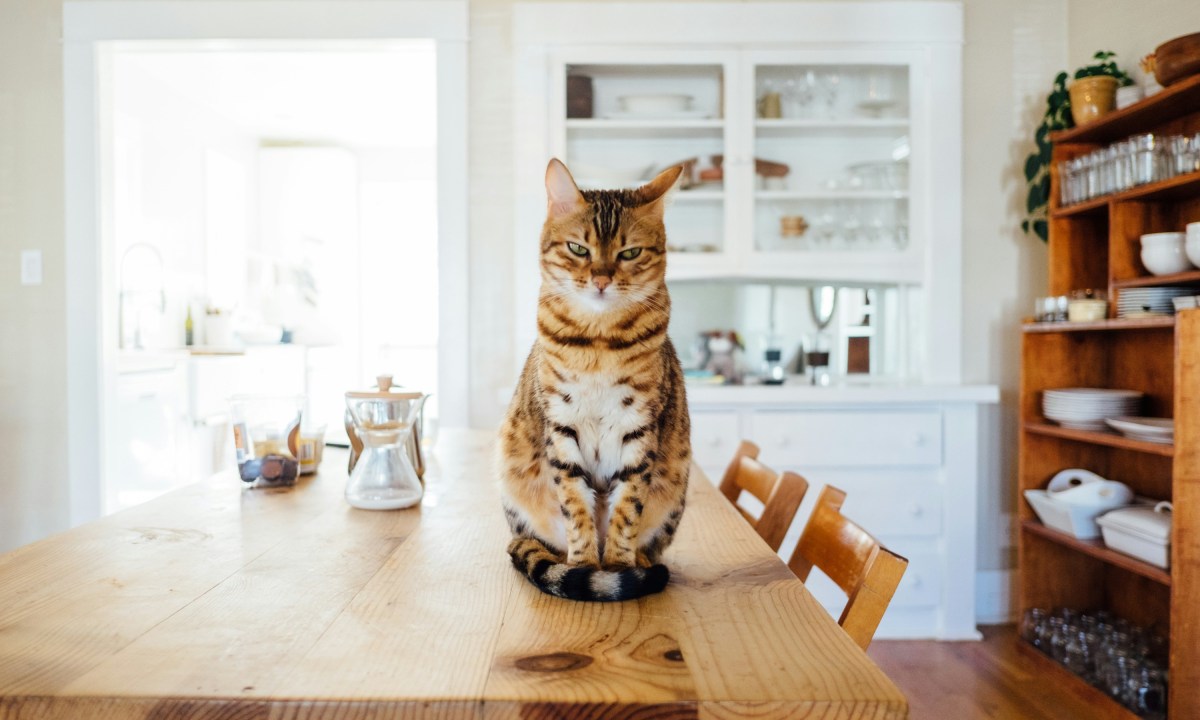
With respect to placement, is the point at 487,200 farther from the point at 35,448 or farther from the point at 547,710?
the point at 547,710

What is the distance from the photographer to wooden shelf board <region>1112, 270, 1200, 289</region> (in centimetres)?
209

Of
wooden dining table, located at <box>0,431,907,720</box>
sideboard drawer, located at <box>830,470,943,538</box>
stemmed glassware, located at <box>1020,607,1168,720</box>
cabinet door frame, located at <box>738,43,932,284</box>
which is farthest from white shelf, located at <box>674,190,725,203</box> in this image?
wooden dining table, located at <box>0,431,907,720</box>

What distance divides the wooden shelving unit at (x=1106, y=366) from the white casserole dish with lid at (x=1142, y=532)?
0.11 ft

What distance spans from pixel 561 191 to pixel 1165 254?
2.07m

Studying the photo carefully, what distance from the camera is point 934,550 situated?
286cm

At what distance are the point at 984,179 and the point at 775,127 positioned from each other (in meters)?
0.83

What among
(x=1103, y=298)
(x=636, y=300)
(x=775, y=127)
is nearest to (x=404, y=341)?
(x=775, y=127)

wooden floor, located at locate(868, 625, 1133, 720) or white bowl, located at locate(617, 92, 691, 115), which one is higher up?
white bowl, located at locate(617, 92, 691, 115)

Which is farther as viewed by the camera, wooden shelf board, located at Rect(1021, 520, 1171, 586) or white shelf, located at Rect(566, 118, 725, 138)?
white shelf, located at Rect(566, 118, 725, 138)

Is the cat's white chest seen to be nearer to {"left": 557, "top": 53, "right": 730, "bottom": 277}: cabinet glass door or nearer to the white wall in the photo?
{"left": 557, "top": 53, "right": 730, "bottom": 277}: cabinet glass door

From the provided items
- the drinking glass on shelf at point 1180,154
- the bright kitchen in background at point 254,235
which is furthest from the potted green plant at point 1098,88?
the bright kitchen in background at point 254,235

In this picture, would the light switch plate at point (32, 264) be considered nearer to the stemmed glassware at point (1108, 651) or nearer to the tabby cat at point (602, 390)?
the tabby cat at point (602, 390)

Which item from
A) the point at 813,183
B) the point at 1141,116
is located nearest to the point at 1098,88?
the point at 1141,116

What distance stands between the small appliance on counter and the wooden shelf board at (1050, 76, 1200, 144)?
7.15ft
